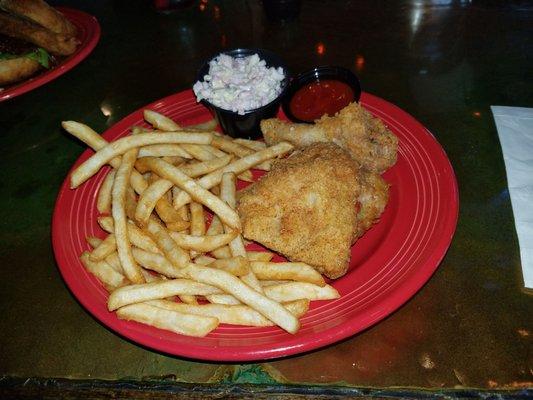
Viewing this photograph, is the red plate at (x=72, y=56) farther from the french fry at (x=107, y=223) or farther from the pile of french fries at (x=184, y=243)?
the french fry at (x=107, y=223)

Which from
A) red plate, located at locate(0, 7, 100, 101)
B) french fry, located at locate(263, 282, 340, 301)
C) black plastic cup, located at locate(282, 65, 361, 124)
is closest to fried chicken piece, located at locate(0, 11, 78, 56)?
red plate, located at locate(0, 7, 100, 101)

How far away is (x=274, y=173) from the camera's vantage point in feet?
8.36

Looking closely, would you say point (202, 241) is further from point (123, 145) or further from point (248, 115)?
point (248, 115)

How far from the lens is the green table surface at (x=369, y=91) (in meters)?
2.20

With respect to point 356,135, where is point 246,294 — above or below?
below

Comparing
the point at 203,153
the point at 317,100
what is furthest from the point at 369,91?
the point at 203,153

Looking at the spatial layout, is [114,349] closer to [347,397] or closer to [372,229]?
[347,397]

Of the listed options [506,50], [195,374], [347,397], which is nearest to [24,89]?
[195,374]

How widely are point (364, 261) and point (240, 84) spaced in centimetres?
168

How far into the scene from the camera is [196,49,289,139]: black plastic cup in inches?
122

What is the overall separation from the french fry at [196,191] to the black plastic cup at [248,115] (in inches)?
27.8

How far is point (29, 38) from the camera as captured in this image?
444cm

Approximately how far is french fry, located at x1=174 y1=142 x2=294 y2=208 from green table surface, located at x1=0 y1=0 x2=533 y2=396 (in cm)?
93

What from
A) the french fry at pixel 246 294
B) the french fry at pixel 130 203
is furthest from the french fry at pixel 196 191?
the french fry at pixel 246 294
